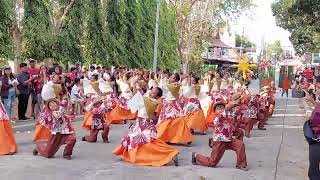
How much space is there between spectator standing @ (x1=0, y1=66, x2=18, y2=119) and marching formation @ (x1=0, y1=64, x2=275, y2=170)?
2431mm

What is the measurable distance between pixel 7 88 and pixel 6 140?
17.4 ft

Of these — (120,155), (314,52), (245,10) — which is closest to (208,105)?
(120,155)

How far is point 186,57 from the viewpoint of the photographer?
4778cm

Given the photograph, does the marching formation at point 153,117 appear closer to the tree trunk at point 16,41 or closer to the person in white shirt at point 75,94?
the person in white shirt at point 75,94

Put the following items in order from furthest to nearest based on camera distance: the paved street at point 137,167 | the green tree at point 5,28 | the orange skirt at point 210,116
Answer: the green tree at point 5,28 → the orange skirt at point 210,116 → the paved street at point 137,167

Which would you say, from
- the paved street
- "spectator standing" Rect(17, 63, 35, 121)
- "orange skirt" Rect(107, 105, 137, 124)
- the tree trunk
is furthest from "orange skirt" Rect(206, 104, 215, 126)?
the tree trunk

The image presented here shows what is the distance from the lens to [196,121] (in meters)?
15.6

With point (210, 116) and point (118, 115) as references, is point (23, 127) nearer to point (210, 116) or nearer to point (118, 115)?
point (118, 115)

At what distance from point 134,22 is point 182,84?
1706 cm

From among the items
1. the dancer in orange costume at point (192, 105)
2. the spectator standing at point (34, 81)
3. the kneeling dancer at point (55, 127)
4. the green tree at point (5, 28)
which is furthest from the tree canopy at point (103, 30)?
the kneeling dancer at point (55, 127)

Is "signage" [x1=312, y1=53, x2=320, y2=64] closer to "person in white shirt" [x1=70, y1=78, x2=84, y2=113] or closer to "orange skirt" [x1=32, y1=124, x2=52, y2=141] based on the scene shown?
"person in white shirt" [x1=70, y1=78, x2=84, y2=113]

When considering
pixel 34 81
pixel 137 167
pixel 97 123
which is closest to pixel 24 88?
pixel 34 81

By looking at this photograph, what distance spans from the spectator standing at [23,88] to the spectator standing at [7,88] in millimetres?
372

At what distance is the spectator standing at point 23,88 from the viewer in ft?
55.7
